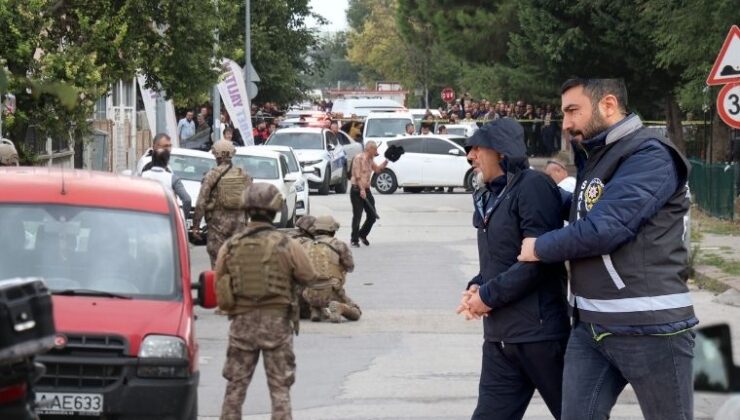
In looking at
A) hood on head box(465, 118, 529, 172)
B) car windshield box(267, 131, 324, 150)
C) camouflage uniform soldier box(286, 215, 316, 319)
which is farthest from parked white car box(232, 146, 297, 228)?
hood on head box(465, 118, 529, 172)

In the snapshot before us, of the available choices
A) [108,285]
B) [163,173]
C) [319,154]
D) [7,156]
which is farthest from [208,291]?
[319,154]

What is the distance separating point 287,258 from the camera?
8555 millimetres

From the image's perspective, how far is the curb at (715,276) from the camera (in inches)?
681

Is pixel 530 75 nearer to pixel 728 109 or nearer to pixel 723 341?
pixel 728 109

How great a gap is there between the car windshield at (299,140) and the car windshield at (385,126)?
313 inches

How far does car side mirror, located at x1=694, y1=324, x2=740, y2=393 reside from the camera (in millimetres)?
3553

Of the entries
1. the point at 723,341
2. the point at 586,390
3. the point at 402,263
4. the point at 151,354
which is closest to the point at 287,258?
the point at 151,354

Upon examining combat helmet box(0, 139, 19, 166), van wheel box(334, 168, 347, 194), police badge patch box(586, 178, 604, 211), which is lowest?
van wheel box(334, 168, 347, 194)

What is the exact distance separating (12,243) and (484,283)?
3179mm

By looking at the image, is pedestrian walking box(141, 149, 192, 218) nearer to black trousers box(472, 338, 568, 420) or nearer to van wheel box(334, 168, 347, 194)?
black trousers box(472, 338, 568, 420)

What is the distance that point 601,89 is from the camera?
20.1 ft

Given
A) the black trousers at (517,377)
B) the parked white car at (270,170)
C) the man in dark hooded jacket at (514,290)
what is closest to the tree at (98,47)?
the parked white car at (270,170)

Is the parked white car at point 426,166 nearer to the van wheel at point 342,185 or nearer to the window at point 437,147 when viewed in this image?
the window at point 437,147

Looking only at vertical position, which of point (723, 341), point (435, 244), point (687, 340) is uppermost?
point (723, 341)
